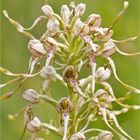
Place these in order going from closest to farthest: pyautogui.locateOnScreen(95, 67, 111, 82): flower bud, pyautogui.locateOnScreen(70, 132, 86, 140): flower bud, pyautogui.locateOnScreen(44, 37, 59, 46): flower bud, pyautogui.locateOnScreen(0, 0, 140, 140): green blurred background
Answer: pyautogui.locateOnScreen(70, 132, 86, 140): flower bud → pyautogui.locateOnScreen(44, 37, 59, 46): flower bud → pyautogui.locateOnScreen(95, 67, 111, 82): flower bud → pyautogui.locateOnScreen(0, 0, 140, 140): green blurred background

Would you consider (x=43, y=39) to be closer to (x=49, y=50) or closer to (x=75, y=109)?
(x=49, y=50)

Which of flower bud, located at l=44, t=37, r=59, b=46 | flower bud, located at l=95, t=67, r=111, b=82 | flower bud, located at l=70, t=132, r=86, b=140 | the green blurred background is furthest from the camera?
the green blurred background

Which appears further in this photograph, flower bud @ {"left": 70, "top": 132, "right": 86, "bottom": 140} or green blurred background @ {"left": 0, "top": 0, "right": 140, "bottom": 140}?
green blurred background @ {"left": 0, "top": 0, "right": 140, "bottom": 140}

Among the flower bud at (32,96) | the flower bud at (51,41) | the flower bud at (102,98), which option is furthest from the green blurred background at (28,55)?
the flower bud at (51,41)

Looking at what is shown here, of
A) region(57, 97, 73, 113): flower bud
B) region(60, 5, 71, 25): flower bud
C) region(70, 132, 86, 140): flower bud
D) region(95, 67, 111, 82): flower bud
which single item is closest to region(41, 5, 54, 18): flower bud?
region(60, 5, 71, 25): flower bud

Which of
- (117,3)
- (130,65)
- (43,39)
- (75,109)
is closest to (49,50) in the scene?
(43,39)

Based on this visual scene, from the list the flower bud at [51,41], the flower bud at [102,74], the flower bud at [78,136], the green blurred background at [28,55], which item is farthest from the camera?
the green blurred background at [28,55]

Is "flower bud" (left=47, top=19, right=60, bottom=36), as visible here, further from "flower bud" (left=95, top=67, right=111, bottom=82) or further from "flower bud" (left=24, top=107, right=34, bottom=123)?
"flower bud" (left=24, top=107, right=34, bottom=123)

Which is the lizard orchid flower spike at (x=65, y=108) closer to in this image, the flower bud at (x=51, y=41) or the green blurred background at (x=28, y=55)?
the flower bud at (x=51, y=41)

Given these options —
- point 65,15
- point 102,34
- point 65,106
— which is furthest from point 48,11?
point 65,106
